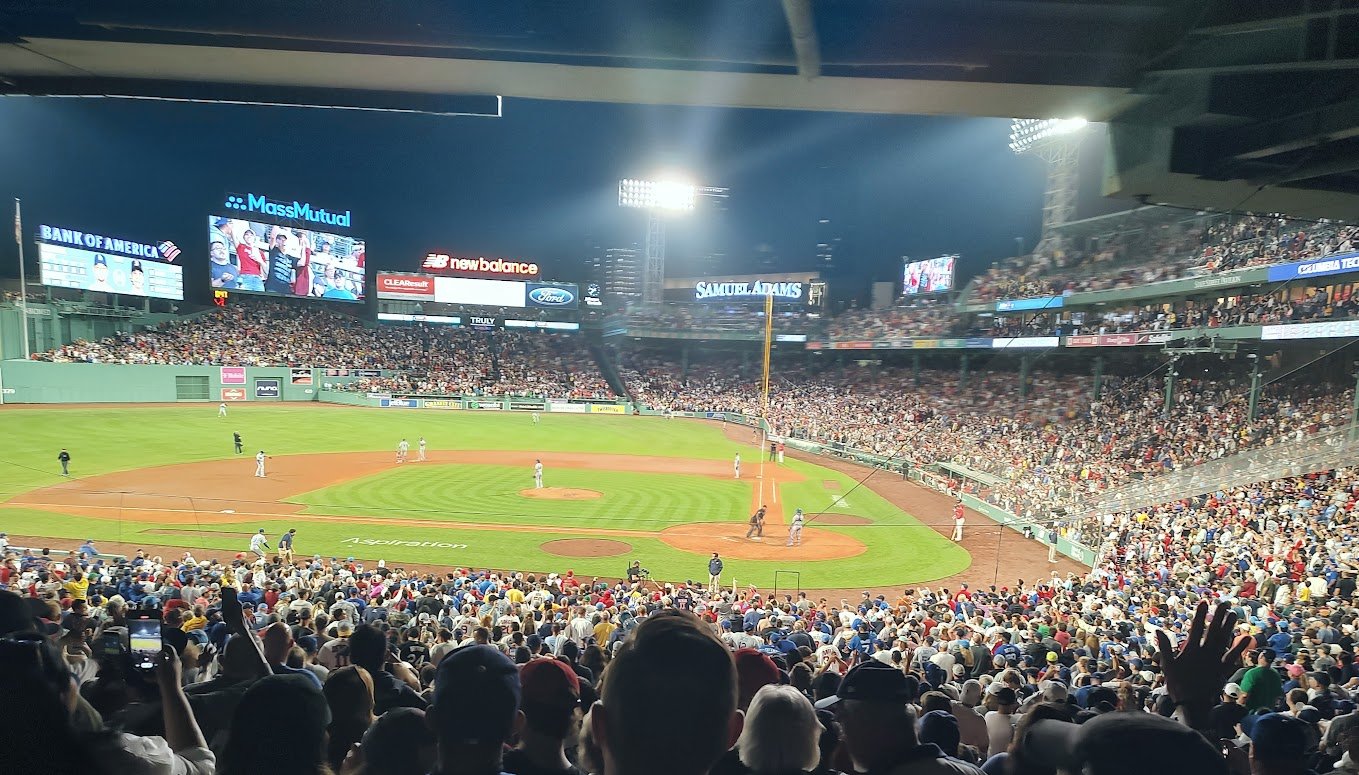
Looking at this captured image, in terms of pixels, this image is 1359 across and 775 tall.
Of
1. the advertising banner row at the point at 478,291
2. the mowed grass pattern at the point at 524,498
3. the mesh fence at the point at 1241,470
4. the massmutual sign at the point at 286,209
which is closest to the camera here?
the mesh fence at the point at 1241,470

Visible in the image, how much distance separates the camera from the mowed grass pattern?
84.0 ft

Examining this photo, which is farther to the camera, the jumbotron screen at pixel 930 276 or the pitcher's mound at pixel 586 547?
the jumbotron screen at pixel 930 276

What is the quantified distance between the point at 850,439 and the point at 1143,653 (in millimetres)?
34950

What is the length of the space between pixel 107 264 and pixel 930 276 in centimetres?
6431

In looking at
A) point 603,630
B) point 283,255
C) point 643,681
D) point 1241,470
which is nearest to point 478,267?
point 283,255

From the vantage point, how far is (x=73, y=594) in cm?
1116

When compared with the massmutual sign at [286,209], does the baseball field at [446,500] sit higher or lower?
lower

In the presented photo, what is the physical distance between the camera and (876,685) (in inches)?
98.4

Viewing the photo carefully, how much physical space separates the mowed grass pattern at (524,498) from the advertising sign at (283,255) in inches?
1580

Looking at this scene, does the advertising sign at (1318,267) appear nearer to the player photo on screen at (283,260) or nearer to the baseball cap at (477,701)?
the baseball cap at (477,701)

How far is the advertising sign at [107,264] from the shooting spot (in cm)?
4784

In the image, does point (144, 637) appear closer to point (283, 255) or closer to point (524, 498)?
point (524, 498)

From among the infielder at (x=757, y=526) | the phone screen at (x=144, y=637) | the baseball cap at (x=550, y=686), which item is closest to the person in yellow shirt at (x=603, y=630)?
the phone screen at (x=144, y=637)

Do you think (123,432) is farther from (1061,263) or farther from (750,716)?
(1061,263)
